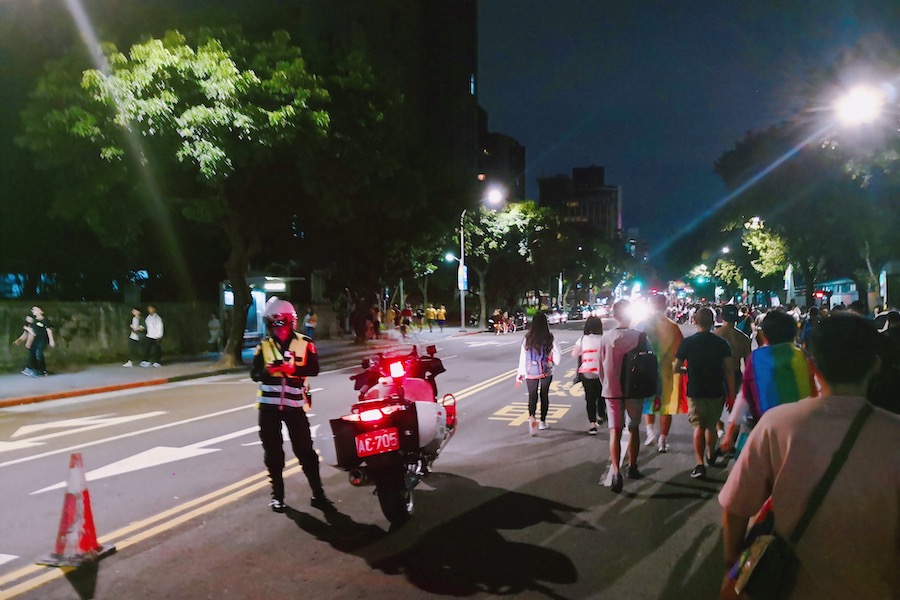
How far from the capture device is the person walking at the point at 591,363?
33.5 feet

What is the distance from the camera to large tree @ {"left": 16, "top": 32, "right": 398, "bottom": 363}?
1792 centimetres

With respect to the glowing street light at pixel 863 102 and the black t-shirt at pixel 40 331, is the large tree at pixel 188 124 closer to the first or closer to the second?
the black t-shirt at pixel 40 331

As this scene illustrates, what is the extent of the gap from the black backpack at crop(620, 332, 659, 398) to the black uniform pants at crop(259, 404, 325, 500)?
310 centimetres

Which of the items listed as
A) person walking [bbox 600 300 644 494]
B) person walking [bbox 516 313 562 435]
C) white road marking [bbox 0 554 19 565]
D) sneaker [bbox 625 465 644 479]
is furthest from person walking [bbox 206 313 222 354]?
person walking [bbox 600 300 644 494]

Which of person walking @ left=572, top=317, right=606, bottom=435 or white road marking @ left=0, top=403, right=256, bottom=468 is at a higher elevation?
person walking @ left=572, top=317, right=606, bottom=435

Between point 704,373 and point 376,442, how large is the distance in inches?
140

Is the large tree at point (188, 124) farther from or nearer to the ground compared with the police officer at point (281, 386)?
farther from the ground

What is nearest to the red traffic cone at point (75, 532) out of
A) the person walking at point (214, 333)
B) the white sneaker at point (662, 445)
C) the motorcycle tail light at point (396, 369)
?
the motorcycle tail light at point (396, 369)

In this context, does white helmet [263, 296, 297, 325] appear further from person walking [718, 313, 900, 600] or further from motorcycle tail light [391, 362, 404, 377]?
person walking [718, 313, 900, 600]

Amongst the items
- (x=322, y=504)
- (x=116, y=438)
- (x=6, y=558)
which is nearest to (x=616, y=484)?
(x=322, y=504)

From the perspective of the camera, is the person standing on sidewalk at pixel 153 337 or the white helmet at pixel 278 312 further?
the person standing on sidewalk at pixel 153 337

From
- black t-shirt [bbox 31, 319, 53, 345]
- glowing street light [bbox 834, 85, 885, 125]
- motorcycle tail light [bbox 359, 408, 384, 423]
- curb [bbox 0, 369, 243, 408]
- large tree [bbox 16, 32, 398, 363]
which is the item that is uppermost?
large tree [bbox 16, 32, 398, 363]

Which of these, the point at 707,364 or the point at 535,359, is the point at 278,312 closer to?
the point at 707,364

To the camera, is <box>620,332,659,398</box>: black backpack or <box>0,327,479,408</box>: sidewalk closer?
<box>620,332,659,398</box>: black backpack
